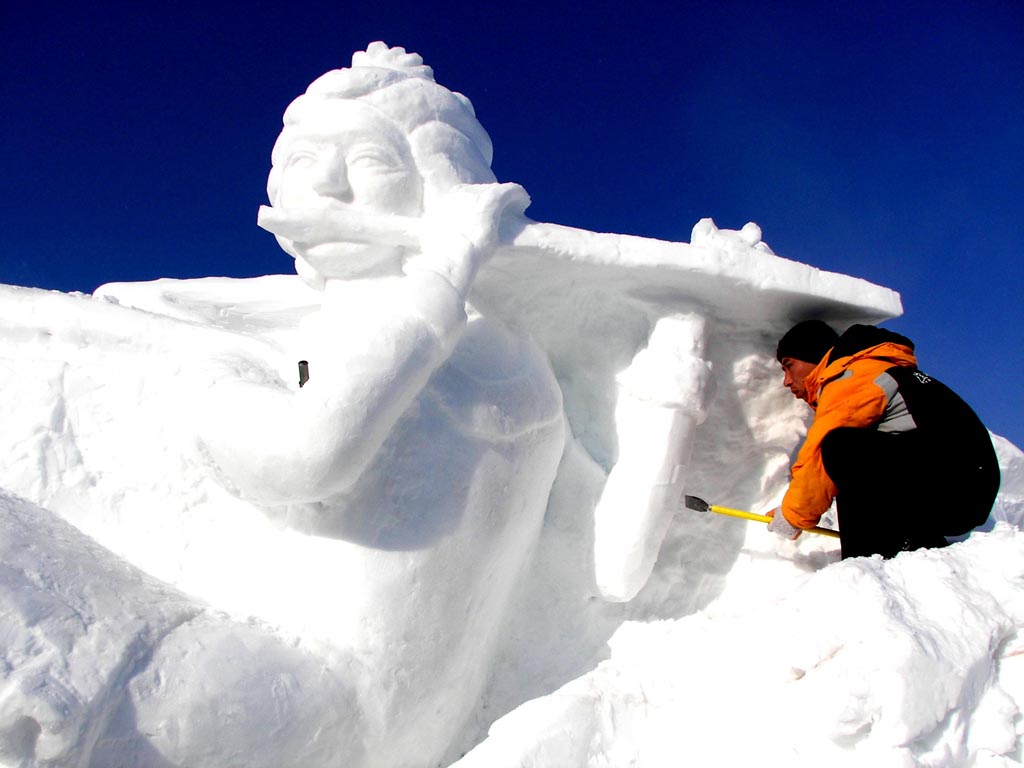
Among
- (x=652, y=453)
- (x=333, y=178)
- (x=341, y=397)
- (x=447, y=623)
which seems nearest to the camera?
(x=341, y=397)

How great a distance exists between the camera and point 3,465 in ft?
8.66

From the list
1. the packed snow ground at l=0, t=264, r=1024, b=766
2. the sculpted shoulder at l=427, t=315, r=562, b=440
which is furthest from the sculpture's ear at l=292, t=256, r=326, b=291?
the sculpted shoulder at l=427, t=315, r=562, b=440

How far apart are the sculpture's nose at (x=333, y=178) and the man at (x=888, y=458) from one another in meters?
1.57

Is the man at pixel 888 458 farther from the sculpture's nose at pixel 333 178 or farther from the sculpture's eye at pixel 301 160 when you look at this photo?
the sculpture's eye at pixel 301 160

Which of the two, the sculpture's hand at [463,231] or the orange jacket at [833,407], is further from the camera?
the orange jacket at [833,407]

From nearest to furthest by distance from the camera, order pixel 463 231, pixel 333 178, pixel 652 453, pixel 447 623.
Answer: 1. pixel 447 623
2. pixel 463 231
3. pixel 333 178
4. pixel 652 453

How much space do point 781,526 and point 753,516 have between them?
10 cm

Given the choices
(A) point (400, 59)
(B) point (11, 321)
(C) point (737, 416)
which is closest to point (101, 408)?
(B) point (11, 321)

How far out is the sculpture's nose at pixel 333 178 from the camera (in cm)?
270

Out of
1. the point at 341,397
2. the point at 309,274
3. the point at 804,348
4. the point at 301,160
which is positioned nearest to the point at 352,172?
the point at 301,160

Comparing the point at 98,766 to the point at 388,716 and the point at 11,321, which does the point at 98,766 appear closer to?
the point at 388,716

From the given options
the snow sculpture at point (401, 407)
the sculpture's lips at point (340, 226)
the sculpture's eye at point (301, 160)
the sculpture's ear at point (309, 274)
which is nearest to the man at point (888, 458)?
the snow sculpture at point (401, 407)

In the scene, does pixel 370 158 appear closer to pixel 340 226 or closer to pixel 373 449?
pixel 340 226

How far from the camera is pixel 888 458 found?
263 centimetres
